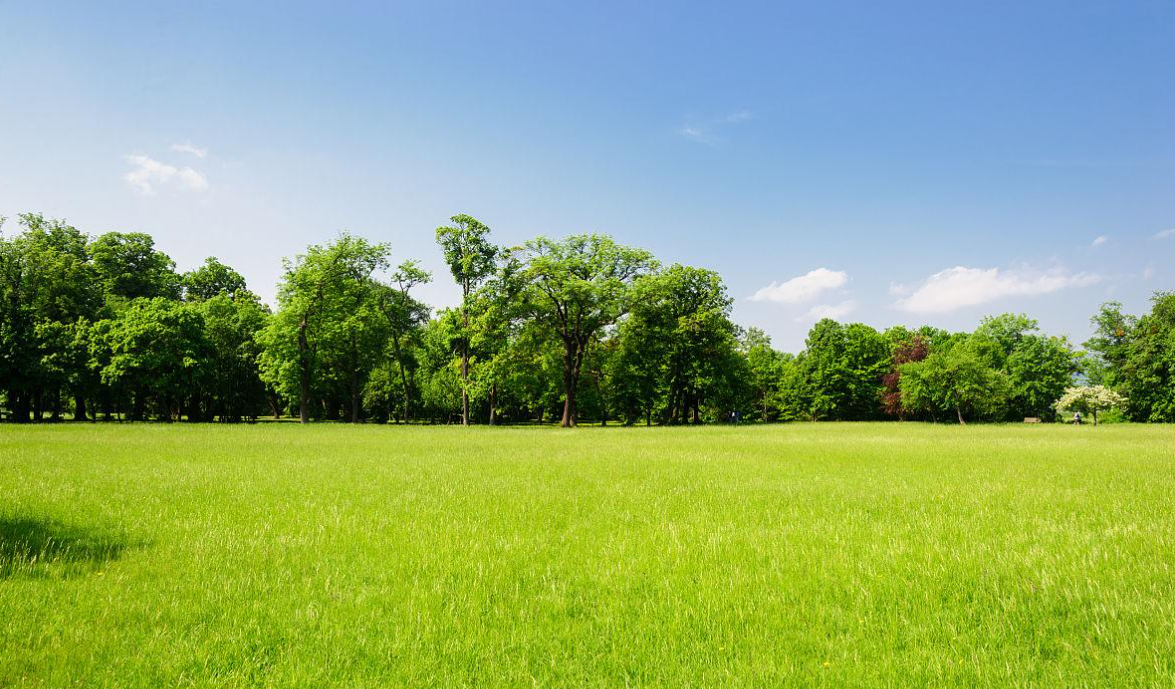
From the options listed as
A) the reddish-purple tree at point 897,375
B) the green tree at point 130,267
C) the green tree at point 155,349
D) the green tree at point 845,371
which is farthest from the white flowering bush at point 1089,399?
the green tree at point 130,267

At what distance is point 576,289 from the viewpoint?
4578 centimetres

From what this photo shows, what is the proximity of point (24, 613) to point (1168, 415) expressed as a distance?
86.3 metres

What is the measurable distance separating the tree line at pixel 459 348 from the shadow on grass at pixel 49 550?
38.2m

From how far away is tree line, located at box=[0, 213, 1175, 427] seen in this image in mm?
46250

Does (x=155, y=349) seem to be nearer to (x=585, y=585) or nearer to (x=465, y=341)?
(x=465, y=341)

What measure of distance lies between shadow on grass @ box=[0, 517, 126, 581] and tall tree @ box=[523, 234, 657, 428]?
127 feet

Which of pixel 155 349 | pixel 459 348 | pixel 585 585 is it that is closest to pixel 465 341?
pixel 459 348

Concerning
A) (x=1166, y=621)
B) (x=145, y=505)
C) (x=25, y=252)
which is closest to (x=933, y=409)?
(x=1166, y=621)

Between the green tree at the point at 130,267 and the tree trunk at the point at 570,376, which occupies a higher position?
the green tree at the point at 130,267

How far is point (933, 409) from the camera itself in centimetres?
6750

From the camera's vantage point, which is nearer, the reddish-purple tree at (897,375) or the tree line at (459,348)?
the tree line at (459,348)

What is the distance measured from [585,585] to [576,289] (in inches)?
1592

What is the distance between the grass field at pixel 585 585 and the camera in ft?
14.0

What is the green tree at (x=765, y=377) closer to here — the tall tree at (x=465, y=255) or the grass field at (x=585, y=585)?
the tall tree at (x=465, y=255)
